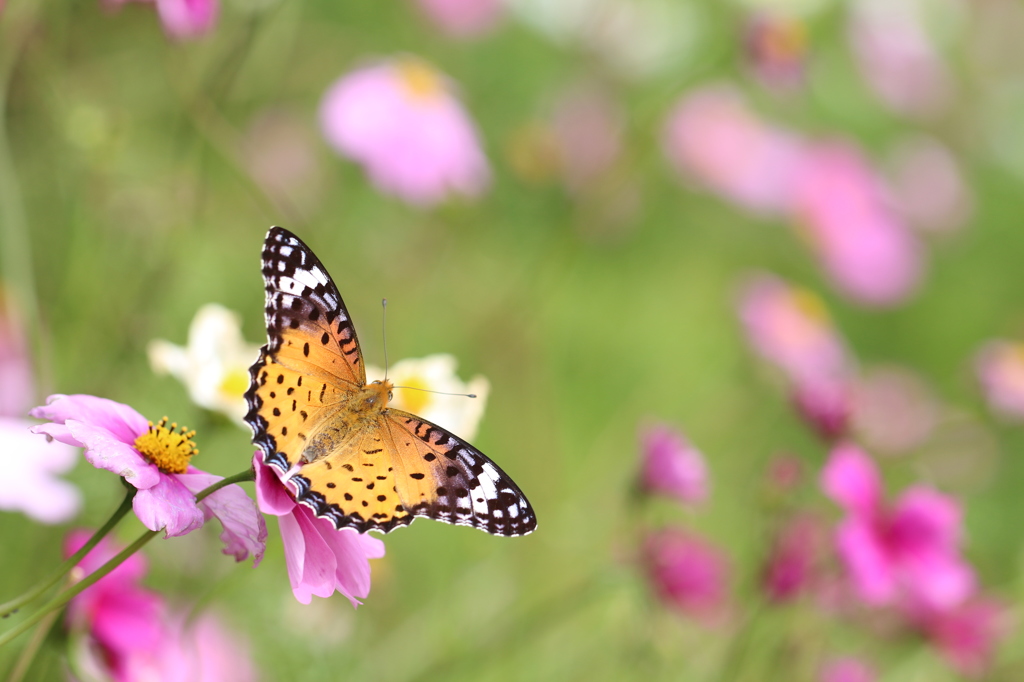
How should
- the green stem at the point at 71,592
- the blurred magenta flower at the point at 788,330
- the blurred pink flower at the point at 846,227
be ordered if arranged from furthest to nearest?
the blurred pink flower at the point at 846,227 → the blurred magenta flower at the point at 788,330 → the green stem at the point at 71,592

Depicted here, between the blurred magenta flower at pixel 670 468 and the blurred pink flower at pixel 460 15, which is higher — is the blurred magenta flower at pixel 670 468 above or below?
below

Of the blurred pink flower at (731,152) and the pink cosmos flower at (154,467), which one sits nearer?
the pink cosmos flower at (154,467)

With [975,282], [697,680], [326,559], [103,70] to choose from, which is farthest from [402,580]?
[975,282]

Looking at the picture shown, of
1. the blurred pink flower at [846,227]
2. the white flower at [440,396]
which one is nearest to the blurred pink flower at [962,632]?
the white flower at [440,396]

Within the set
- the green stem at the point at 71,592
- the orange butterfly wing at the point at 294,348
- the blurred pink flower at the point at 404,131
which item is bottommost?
the green stem at the point at 71,592

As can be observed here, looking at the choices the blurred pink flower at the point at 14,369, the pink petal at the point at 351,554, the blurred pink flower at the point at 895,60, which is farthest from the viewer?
the blurred pink flower at the point at 895,60

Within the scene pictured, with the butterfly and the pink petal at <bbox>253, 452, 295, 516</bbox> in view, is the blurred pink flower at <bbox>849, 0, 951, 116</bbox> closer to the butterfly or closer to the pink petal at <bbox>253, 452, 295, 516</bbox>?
the butterfly

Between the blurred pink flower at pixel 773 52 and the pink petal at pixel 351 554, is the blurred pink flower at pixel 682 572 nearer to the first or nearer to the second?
the pink petal at pixel 351 554

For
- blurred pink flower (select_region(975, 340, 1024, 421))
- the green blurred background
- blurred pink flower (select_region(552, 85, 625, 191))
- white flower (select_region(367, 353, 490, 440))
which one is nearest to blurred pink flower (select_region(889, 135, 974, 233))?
the green blurred background
